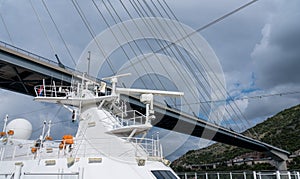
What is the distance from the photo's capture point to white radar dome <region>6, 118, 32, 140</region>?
43.2 feet

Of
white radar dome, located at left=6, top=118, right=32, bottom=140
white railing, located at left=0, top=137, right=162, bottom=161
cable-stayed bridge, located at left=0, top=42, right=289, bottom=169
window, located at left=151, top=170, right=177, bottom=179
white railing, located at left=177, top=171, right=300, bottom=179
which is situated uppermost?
cable-stayed bridge, located at left=0, top=42, right=289, bottom=169

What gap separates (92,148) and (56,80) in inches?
660

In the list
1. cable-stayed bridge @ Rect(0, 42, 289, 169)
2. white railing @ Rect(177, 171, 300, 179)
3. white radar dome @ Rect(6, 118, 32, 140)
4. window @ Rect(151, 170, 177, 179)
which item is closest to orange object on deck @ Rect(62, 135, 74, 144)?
window @ Rect(151, 170, 177, 179)

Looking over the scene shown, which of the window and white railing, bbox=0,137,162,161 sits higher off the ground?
white railing, bbox=0,137,162,161

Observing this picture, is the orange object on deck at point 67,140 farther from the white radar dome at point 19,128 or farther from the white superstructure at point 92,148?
the white radar dome at point 19,128

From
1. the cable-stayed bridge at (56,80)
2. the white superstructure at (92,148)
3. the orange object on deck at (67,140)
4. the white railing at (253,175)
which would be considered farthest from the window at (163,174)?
the cable-stayed bridge at (56,80)

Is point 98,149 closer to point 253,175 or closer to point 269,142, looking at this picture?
point 253,175

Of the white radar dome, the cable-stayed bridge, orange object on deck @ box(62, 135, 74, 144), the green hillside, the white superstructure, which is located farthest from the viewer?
the green hillside

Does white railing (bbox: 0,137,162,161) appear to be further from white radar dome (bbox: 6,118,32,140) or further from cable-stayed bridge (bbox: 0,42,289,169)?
cable-stayed bridge (bbox: 0,42,289,169)

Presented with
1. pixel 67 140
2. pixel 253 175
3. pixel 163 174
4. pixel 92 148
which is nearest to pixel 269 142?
pixel 253 175

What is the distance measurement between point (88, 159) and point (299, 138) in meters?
70.2

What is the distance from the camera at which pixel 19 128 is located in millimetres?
13195

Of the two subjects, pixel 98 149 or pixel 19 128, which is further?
pixel 19 128

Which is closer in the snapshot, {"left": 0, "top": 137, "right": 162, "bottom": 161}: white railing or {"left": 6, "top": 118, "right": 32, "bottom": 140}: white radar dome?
{"left": 0, "top": 137, "right": 162, "bottom": 161}: white railing
